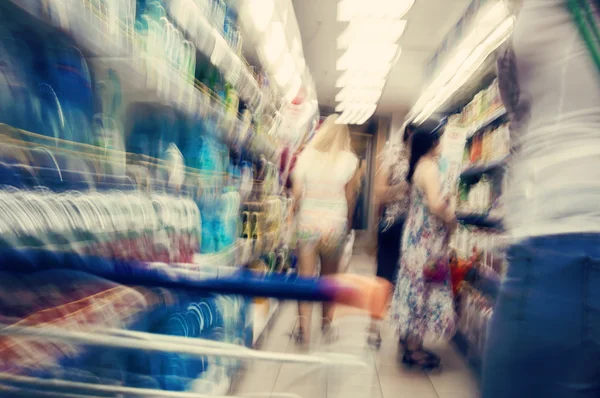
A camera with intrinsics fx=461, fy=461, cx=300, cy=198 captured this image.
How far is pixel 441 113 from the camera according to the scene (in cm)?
549

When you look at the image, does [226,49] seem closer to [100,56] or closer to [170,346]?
[100,56]

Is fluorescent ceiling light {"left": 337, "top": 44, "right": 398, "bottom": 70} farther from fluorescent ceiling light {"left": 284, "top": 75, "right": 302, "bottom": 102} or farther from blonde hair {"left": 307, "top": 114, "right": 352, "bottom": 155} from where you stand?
blonde hair {"left": 307, "top": 114, "right": 352, "bottom": 155}

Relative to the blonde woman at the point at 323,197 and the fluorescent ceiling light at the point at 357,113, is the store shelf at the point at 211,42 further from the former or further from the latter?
the fluorescent ceiling light at the point at 357,113

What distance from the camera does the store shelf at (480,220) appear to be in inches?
128

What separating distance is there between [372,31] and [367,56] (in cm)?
91

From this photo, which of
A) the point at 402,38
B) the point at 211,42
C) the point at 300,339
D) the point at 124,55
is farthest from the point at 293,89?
the point at 124,55

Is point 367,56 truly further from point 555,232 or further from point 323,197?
point 555,232

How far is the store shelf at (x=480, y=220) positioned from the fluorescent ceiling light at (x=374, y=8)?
1.85 meters

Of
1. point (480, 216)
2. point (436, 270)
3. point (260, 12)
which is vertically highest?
point (260, 12)

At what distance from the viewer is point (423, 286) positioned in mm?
2756

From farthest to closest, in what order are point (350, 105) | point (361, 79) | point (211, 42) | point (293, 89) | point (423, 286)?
point (350, 105), point (361, 79), point (293, 89), point (423, 286), point (211, 42)

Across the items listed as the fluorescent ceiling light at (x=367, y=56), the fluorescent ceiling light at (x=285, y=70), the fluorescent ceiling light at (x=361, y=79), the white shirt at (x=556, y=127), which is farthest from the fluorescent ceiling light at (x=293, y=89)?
the white shirt at (x=556, y=127)

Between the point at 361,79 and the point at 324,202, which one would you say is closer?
the point at 324,202

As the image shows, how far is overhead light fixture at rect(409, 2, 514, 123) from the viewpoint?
3282 mm
